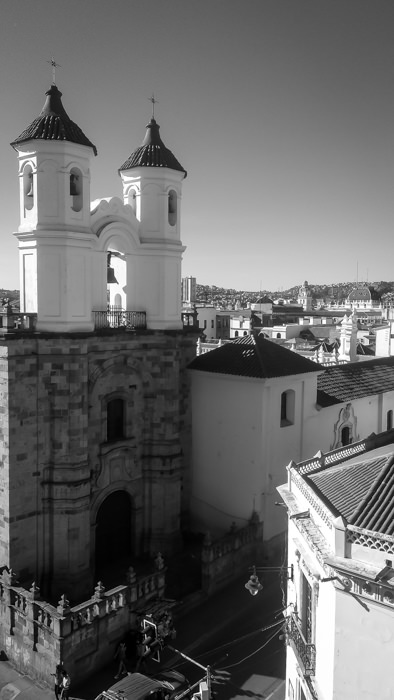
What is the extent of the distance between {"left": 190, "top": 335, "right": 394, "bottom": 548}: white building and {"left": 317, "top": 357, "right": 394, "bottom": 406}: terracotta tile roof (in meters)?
0.96

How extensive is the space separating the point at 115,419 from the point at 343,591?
13922 mm

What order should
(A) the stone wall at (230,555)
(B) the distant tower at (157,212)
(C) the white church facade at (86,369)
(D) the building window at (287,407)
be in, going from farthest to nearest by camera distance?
→ (D) the building window at (287,407), (B) the distant tower at (157,212), (A) the stone wall at (230,555), (C) the white church facade at (86,369)

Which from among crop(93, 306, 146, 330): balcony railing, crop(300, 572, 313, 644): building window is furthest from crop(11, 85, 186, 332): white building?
crop(300, 572, 313, 644): building window

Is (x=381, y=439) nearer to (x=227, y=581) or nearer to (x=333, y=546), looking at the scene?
(x=227, y=581)

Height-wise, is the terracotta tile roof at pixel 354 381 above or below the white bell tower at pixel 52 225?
below

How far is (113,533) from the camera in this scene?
919 inches

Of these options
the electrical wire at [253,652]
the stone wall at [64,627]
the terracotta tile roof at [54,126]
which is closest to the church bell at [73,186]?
the terracotta tile roof at [54,126]

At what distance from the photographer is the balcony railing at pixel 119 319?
22266 mm

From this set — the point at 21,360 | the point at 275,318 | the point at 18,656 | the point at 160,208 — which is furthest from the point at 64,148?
the point at 275,318

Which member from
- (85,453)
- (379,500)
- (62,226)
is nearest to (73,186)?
(62,226)

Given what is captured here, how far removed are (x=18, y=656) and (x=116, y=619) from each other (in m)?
3.35

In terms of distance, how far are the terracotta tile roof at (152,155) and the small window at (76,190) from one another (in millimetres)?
3765

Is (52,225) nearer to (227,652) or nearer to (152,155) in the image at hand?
(152,155)

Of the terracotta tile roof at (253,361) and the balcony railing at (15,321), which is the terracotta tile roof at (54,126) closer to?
the balcony railing at (15,321)
